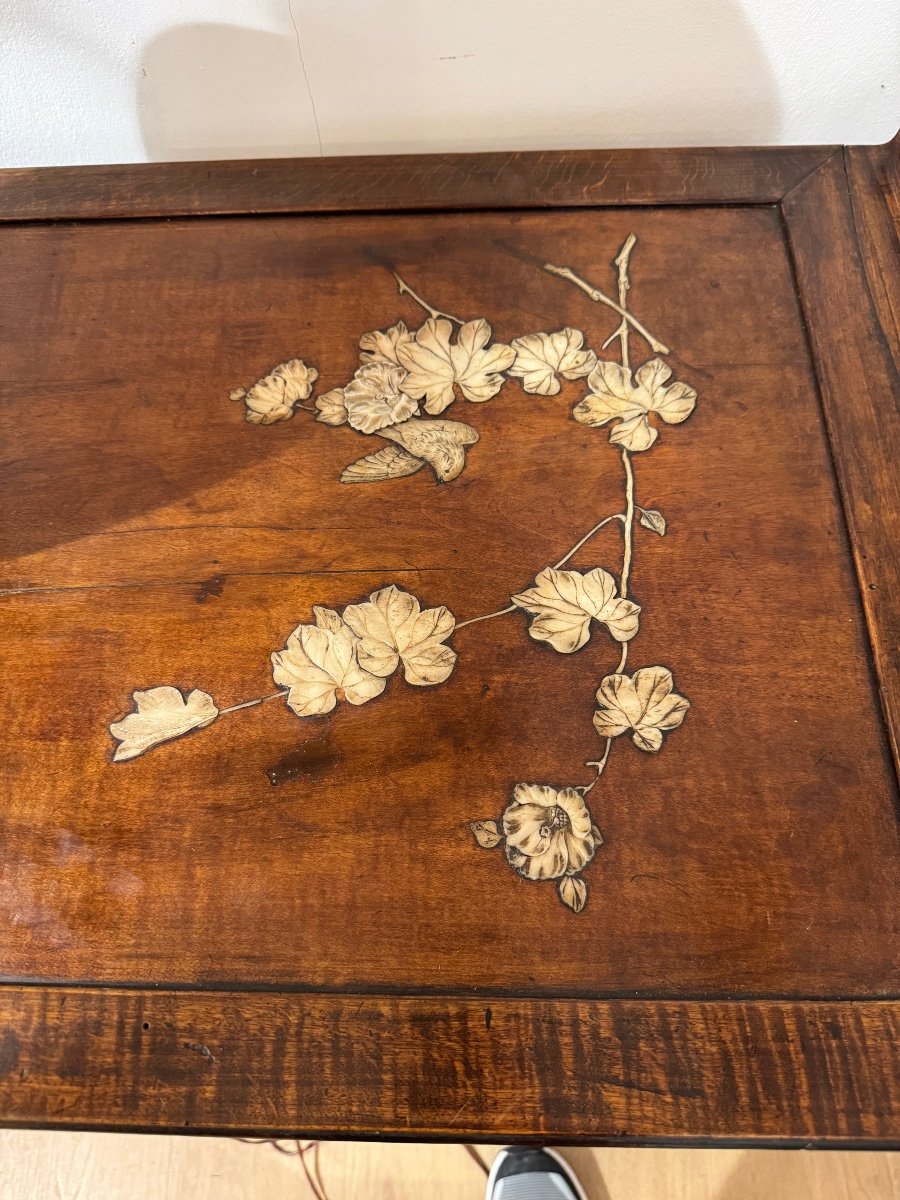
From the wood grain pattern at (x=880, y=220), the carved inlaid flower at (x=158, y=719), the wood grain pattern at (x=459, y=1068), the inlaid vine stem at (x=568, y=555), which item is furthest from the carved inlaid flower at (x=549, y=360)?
the wood grain pattern at (x=459, y=1068)

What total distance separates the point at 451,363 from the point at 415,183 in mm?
189

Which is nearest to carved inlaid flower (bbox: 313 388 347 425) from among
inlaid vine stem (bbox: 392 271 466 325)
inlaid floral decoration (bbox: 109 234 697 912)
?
inlaid floral decoration (bbox: 109 234 697 912)

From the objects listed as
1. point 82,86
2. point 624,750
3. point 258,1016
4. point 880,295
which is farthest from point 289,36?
point 258,1016

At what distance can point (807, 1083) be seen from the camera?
52 cm

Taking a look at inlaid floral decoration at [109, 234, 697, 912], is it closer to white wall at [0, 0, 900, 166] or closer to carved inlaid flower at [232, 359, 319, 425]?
carved inlaid flower at [232, 359, 319, 425]

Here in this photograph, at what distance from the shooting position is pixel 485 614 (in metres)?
0.64

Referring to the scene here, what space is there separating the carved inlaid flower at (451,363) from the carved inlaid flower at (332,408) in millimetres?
55

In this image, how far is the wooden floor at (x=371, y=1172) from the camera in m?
0.98

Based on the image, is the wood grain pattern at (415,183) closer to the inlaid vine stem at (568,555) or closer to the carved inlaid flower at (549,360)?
the carved inlaid flower at (549,360)

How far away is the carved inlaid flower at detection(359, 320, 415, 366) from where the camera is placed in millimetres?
730

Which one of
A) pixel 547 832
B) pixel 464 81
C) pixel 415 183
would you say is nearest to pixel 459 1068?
pixel 547 832

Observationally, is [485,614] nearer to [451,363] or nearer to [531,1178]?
[451,363]

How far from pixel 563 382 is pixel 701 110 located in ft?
1.26

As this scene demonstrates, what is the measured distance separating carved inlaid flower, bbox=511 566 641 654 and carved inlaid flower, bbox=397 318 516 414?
Result: 0.58ft
